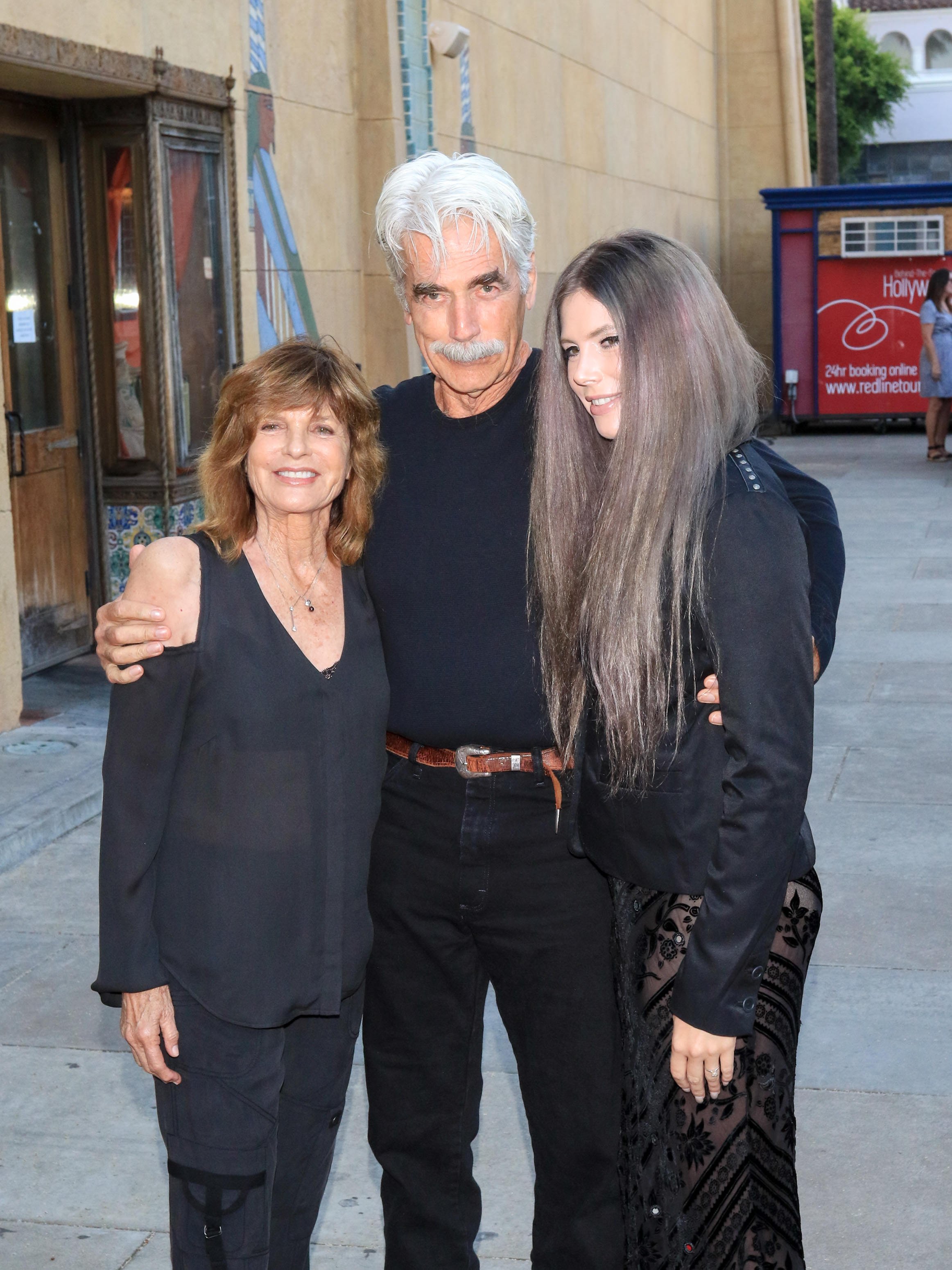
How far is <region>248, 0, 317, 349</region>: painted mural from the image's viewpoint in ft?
30.4

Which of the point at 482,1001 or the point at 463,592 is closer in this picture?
the point at 463,592

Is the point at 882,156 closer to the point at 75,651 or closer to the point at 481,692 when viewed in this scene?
the point at 75,651

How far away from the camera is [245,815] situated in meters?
2.51

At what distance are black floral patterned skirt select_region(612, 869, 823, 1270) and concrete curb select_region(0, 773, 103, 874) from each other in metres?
3.41

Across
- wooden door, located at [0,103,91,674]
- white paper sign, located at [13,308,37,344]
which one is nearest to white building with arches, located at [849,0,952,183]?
wooden door, located at [0,103,91,674]

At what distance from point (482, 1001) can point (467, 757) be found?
537mm

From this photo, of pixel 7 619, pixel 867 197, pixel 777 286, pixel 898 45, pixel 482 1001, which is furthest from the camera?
pixel 898 45

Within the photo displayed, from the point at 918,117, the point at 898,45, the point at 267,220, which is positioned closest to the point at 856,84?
the point at 918,117

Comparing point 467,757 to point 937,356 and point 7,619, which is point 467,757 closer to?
point 7,619

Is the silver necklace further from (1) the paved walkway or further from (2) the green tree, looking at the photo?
(2) the green tree

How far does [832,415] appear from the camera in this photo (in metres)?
19.2

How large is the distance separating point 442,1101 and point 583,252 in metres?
1.58

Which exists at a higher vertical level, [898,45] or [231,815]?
[898,45]

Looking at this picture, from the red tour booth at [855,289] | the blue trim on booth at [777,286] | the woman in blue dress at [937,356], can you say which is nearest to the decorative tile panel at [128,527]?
the woman in blue dress at [937,356]
